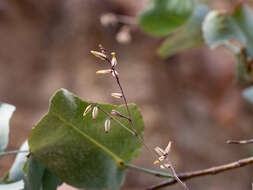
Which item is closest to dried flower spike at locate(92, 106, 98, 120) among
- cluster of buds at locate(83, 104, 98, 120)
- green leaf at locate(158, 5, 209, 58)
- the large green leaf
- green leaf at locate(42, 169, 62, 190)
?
cluster of buds at locate(83, 104, 98, 120)

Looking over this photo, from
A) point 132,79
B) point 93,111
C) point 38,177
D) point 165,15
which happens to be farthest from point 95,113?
point 132,79

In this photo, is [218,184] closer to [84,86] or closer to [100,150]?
[84,86]

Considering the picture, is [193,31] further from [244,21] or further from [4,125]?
[4,125]

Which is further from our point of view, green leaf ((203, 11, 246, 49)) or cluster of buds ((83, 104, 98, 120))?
green leaf ((203, 11, 246, 49))

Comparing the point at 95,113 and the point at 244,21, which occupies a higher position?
the point at 244,21

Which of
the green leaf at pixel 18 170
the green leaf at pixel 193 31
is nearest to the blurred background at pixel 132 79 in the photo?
the green leaf at pixel 193 31

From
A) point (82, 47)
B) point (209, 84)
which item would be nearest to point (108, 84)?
point (82, 47)

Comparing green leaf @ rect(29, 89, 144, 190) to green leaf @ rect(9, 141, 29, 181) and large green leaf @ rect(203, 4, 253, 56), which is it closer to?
green leaf @ rect(9, 141, 29, 181)
